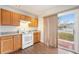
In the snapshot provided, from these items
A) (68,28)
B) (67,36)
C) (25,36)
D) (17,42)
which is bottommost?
(17,42)

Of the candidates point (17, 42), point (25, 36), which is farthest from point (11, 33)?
point (25, 36)

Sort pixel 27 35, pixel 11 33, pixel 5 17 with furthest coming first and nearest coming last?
pixel 27 35
pixel 11 33
pixel 5 17

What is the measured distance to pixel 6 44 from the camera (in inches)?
116

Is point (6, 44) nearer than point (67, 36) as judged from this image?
No

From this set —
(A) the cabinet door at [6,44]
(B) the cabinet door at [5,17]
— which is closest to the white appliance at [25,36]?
(A) the cabinet door at [6,44]

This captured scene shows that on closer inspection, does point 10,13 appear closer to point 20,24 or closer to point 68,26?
point 20,24

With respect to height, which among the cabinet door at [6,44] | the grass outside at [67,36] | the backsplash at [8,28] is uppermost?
the backsplash at [8,28]

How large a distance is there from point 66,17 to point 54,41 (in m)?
0.90

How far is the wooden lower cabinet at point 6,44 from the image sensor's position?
2809 mm

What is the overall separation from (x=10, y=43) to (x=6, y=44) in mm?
168

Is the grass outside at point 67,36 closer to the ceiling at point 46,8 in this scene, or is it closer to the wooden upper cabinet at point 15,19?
the ceiling at point 46,8

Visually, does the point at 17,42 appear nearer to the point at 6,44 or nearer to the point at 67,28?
the point at 6,44
